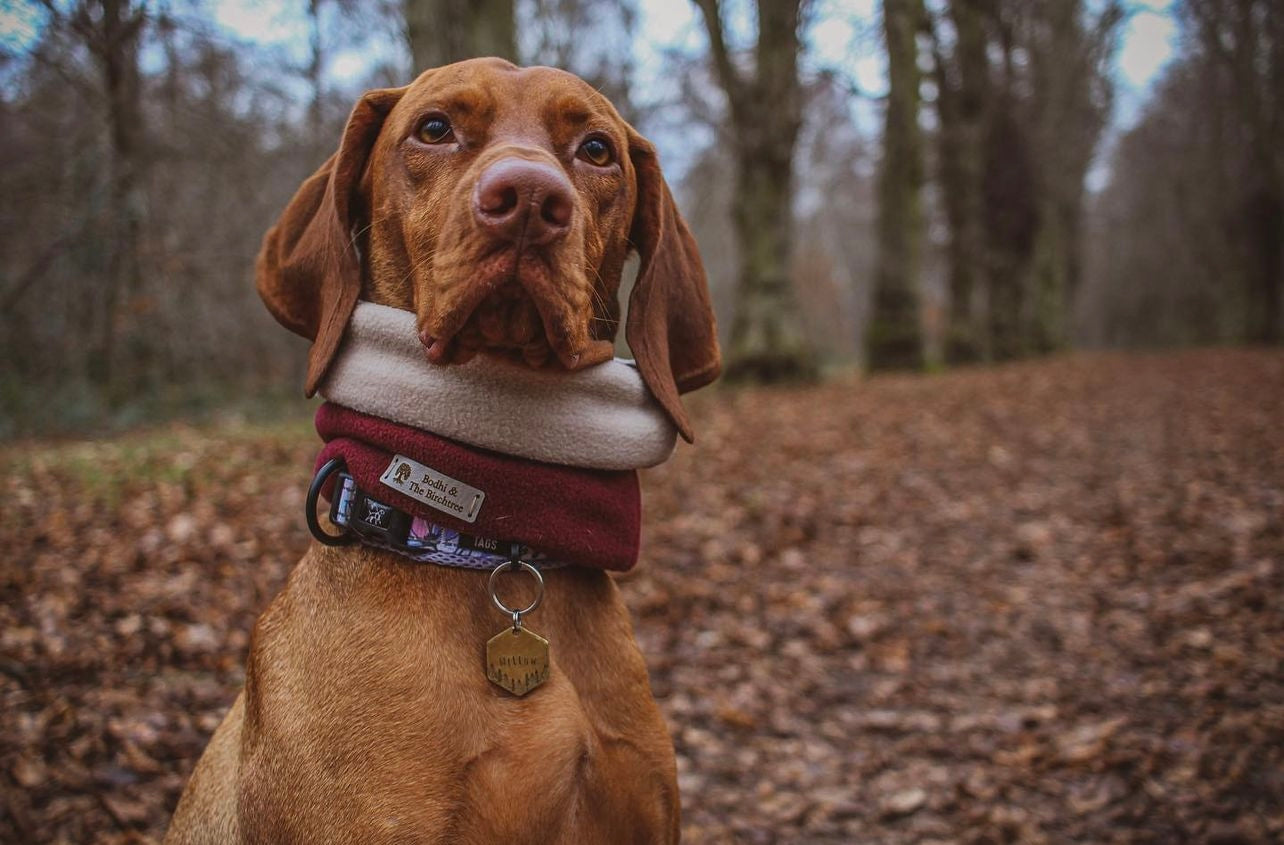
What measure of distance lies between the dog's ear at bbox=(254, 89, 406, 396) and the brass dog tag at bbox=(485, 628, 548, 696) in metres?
0.70

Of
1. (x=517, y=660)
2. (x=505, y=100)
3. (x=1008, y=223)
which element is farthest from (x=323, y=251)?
(x=1008, y=223)

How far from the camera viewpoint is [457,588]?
6.23 ft

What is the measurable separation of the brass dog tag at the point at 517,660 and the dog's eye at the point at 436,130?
1.13 meters

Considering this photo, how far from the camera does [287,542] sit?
5430 millimetres

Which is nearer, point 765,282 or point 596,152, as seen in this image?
point 596,152

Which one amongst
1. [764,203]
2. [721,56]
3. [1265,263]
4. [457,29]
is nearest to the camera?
[457,29]

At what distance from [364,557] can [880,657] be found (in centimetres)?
365

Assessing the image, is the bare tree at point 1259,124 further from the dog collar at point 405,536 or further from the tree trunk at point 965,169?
the dog collar at point 405,536

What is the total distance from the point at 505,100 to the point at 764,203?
12.0 metres

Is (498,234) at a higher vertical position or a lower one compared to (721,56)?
lower

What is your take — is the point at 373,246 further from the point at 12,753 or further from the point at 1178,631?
the point at 1178,631

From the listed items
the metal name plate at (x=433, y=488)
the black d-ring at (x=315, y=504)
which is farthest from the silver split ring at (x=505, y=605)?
the black d-ring at (x=315, y=504)

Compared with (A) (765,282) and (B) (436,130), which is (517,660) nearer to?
(B) (436,130)

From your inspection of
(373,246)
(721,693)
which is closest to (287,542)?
(721,693)
